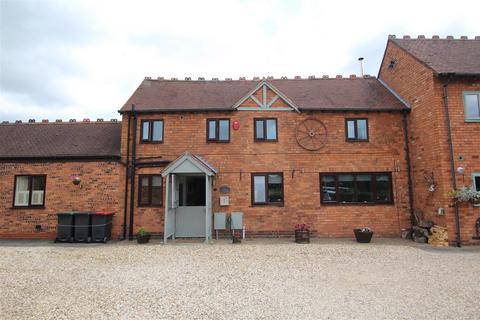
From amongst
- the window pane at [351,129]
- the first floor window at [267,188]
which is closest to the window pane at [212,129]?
the first floor window at [267,188]

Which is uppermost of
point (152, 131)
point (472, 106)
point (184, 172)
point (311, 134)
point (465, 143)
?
point (472, 106)

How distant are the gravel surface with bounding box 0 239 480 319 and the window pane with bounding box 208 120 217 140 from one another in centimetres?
461

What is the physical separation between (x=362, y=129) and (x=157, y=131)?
8728 mm

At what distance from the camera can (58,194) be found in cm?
1147

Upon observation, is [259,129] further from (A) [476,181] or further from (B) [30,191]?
(B) [30,191]

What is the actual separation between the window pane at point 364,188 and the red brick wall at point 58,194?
9.82 meters

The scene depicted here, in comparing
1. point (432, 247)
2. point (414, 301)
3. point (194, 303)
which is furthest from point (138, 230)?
point (432, 247)

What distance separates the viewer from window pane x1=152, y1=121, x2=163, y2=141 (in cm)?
1188

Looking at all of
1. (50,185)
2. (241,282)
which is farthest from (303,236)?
(50,185)

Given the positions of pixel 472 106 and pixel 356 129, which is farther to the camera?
pixel 356 129

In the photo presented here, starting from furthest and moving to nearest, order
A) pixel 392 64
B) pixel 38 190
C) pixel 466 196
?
pixel 392 64, pixel 38 190, pixel 466 196

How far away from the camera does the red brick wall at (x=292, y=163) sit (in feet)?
36.9

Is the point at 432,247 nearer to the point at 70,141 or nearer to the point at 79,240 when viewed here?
the point at 79,240

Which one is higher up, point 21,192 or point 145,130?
point 145,130
